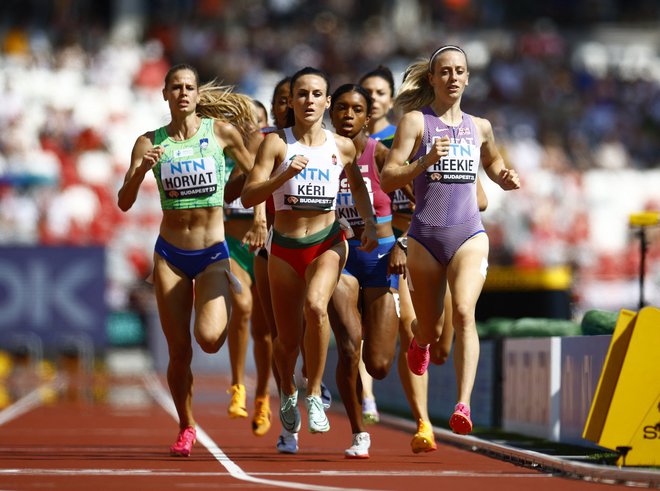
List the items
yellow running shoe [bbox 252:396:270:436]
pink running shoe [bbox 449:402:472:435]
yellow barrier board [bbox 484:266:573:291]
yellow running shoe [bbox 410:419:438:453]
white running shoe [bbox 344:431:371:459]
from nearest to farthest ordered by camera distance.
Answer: pink running shoe [bbox 449:402:472:435] < yellow running shoe [bbox 410:419:438:453] < white running shoe [bbox 344:431:371:459] < yellow running shoe [bbox 252:396:270:436] < yellow barrier board [bbox 484:266:573:291]

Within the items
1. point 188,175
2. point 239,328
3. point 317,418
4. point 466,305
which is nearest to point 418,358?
point 466,305

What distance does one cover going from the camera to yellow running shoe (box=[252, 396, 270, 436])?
1216cm

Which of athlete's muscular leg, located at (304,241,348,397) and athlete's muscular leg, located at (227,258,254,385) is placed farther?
athlete's muscular leg, located at (227,258,254,385)

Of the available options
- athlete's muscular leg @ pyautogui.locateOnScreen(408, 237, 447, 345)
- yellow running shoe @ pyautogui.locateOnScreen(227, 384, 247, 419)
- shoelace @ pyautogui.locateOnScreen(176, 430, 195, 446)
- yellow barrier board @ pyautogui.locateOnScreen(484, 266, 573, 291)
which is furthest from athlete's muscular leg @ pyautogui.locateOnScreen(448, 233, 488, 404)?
yellow barrier board @ pyautogui.locateOnScreen(484, 266, 573, 291)

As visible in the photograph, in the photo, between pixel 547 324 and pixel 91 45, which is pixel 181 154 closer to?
pixel 547 324

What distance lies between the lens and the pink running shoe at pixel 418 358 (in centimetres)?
1140

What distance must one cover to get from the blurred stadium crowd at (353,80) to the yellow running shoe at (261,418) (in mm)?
14657

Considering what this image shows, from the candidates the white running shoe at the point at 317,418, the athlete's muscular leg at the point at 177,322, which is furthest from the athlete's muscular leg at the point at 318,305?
the athlete's muscular leg at the point at 177,322

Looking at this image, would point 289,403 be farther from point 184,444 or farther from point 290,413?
point 184,444

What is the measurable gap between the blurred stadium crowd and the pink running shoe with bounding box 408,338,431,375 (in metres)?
15.8

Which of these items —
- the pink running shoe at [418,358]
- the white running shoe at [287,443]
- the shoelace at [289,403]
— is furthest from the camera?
the white running shoe at [287,443]

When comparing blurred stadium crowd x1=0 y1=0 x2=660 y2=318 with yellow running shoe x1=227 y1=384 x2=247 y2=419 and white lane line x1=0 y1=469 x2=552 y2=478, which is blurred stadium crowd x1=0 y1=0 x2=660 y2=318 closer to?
yellow running shoe x1=227 y1=384 x2=247 y2=419

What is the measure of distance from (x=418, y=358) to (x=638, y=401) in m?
2.25

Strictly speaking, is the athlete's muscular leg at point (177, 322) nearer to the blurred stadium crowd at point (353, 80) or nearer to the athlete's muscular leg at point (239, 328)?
the athlete's muscular leg at point (239, 328)
